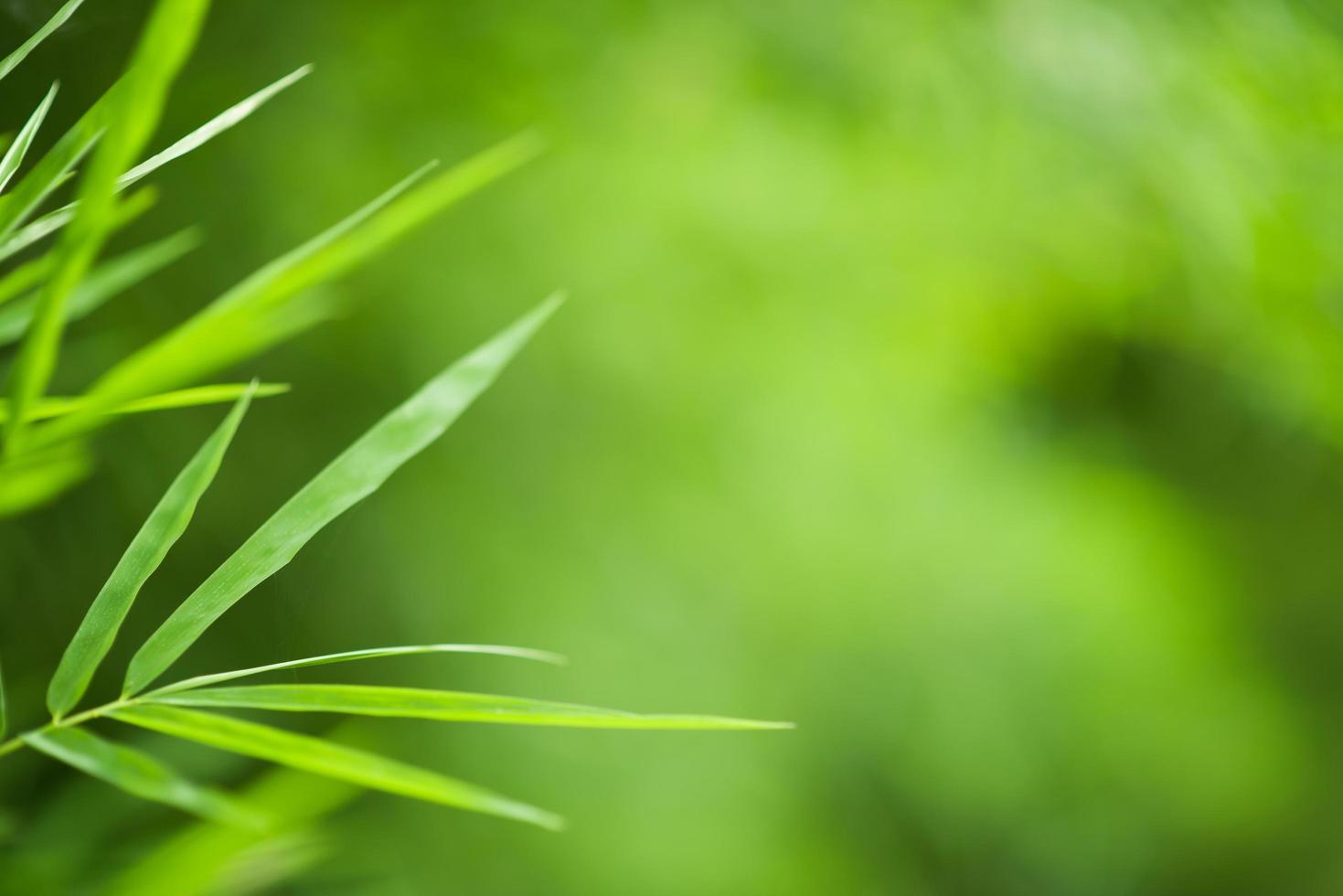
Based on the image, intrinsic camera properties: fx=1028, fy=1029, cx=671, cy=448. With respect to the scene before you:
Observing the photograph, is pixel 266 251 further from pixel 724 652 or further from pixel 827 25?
pixel 724 652

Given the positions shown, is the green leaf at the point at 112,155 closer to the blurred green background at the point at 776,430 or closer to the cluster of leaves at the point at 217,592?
the cluster of leaves at the point at 217,592

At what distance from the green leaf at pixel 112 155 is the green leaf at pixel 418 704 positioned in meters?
0.05

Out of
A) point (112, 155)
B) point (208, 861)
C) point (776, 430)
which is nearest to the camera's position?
point (112, 155)

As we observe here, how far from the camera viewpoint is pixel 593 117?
2.50 ft

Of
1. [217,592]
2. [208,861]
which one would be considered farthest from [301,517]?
[208,861]

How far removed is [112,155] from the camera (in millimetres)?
126

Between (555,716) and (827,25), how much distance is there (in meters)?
0.56

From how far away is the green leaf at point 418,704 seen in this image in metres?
0.15

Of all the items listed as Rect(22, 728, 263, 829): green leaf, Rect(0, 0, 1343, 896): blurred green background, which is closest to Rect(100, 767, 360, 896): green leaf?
Rect(0, 0, 1343, 896): blurred green background

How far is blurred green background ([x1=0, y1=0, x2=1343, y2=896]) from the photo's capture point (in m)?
0.54

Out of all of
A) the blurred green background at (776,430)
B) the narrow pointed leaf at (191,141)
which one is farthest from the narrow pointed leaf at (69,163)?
the blurred green background at (776,430)

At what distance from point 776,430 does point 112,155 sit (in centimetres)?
78

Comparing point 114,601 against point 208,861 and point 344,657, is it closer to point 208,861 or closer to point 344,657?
point 344,657

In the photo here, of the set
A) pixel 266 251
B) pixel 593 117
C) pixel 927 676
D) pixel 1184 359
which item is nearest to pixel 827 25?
pixel 593 117
